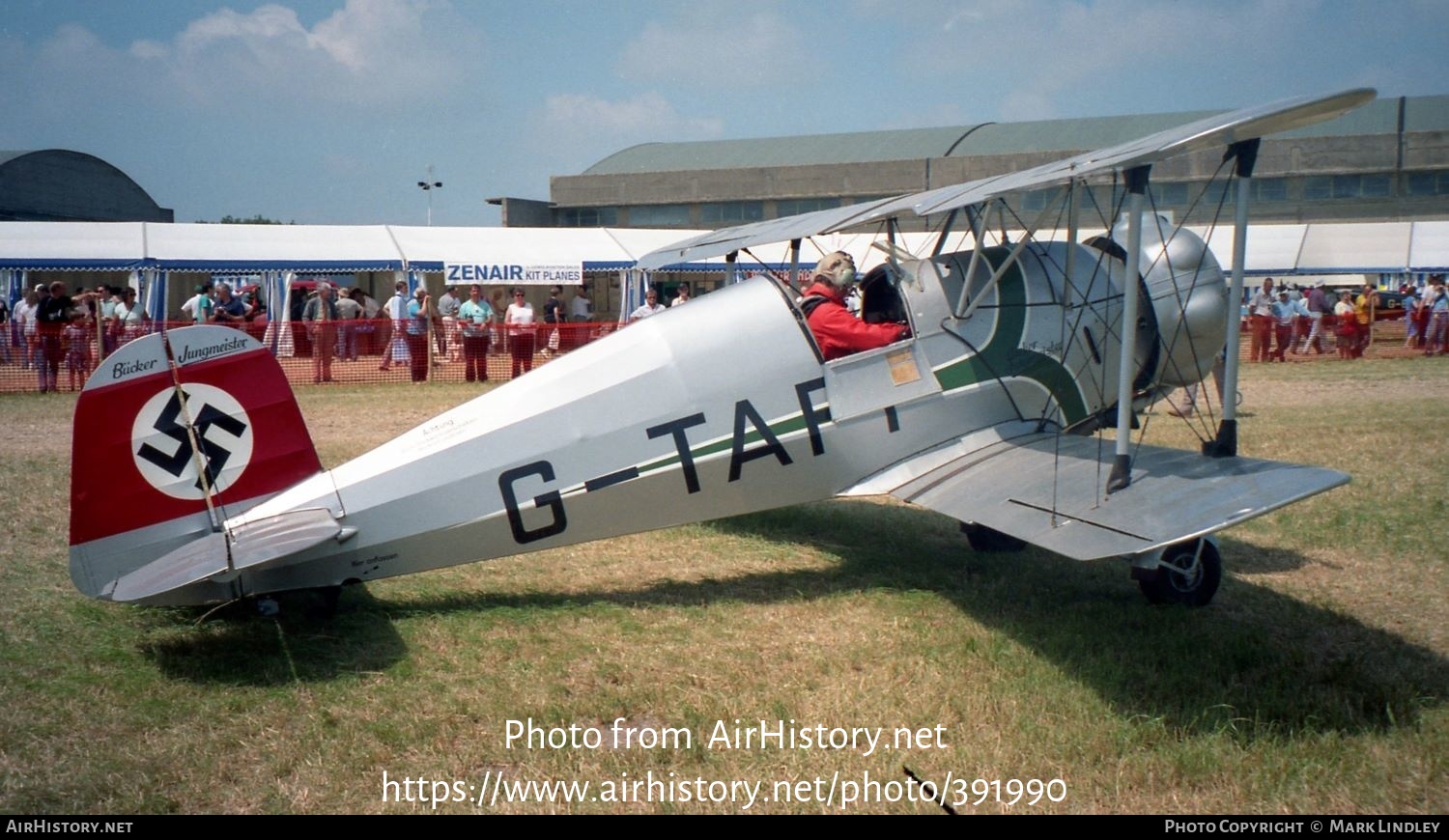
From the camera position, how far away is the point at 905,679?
446 cm

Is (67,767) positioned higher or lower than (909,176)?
lower

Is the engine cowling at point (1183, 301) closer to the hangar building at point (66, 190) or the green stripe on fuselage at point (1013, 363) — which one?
the green stripe on fuselage at point (1013, 363)

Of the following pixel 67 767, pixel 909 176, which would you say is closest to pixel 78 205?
pixel 909 176

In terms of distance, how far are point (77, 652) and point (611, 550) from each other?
3012 mm

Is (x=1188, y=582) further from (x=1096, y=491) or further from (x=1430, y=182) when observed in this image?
(x=1430, y=182)

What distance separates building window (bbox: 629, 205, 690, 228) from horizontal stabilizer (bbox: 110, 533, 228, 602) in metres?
42.1

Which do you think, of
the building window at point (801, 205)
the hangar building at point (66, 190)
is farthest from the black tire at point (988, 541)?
the hangar building at point (66, 190)

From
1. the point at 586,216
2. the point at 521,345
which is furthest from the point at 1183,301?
the point at 586,216

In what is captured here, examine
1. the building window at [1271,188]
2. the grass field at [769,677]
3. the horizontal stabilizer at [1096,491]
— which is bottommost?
the grass field at [769,677]

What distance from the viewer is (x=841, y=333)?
5773 mm

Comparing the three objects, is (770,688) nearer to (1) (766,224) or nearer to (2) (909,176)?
(1) (766,224)

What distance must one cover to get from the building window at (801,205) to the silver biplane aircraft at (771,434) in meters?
36.0

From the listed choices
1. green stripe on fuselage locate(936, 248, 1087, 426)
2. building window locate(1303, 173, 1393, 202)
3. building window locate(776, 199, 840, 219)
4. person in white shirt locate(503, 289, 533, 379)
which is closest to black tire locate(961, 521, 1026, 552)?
green stripe on fuselage locate(936, 248, 1087, 426)

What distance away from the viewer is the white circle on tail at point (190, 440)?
4543 millimetres
